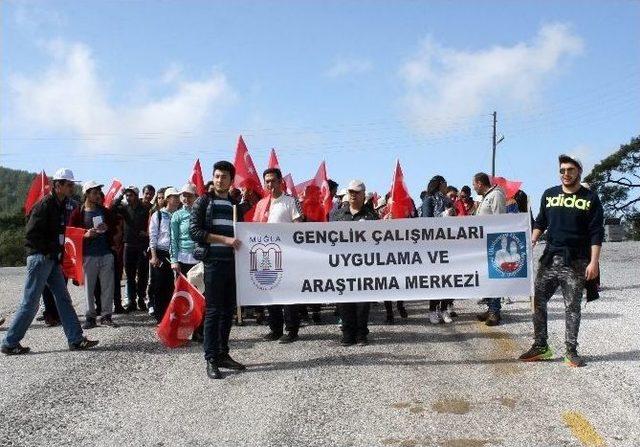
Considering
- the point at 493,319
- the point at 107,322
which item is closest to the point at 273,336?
the point at 107,322

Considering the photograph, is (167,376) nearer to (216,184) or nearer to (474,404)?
(216,184)

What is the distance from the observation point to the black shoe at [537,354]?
6.27 m

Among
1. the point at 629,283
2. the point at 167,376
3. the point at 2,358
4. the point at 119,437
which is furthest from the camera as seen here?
the point at 629,283

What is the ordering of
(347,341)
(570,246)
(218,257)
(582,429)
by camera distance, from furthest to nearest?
1. (347,341)
2. (218,257)
3. (570,246)
4. (582,429)

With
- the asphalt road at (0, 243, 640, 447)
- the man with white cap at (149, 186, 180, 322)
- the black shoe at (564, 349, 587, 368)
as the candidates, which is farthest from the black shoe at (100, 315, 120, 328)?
the black shoe at (564, 349, 587, 368)

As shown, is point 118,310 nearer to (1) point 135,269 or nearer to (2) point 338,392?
(1) point 135,269

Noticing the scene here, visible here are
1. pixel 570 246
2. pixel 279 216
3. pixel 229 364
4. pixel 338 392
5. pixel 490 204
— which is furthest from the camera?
pixel 490 204

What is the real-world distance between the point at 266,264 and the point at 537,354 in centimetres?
295

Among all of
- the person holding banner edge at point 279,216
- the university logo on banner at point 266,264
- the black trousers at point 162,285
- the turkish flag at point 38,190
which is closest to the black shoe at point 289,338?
the person holding banner edge at point 279,216

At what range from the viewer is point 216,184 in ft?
21.3

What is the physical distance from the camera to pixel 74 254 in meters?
9.27

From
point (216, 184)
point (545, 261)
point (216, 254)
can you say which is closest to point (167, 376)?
point (216, 254)

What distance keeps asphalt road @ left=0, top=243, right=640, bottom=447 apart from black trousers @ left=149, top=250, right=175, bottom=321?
92cm

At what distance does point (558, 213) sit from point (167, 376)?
4182mm
